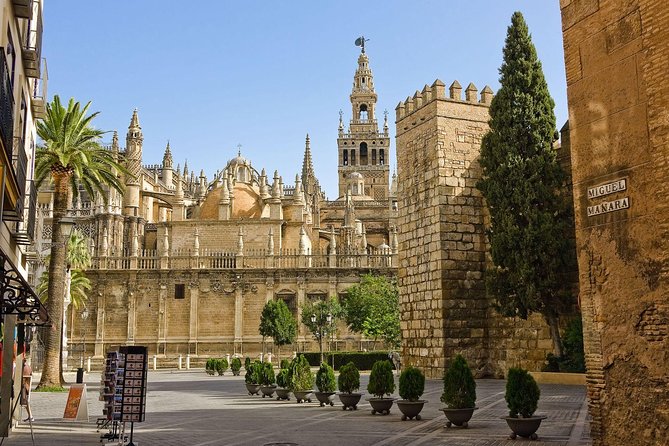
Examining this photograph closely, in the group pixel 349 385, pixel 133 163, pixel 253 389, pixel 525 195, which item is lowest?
pixel 253 389

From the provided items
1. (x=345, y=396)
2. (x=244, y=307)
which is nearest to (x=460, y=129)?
(x=345, y=396)

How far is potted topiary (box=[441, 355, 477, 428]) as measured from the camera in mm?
11729

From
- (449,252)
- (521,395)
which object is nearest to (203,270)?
(449,252)

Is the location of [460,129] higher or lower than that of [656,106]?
higher

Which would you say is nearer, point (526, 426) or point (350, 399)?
point (526, 426)

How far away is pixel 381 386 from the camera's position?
47.2 ft

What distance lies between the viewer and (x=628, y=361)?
845cm

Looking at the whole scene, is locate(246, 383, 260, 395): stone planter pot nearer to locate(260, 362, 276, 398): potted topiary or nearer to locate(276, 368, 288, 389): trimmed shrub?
locate(260, 362, 276, 398): potted topiary

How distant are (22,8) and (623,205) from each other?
968cm

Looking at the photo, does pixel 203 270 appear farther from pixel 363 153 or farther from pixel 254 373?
pixel 363 153

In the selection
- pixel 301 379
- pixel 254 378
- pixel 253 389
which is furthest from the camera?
pixel 253 389

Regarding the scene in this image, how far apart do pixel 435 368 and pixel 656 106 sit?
13.6 metres

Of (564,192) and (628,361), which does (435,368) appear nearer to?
(564,192)

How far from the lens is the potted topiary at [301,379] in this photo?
17.6 meters
